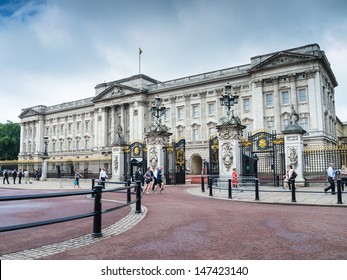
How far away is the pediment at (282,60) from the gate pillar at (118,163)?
30711mm

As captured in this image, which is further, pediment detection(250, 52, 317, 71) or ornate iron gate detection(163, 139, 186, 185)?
pediment detection(250, 52, 317, 71)

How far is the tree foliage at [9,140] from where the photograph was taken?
86188 mm

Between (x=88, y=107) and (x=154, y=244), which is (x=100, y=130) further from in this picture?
(x=154, y=244)

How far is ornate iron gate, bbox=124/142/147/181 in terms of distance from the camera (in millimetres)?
25359

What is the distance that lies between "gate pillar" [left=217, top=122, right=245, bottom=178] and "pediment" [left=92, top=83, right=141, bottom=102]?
4411cm

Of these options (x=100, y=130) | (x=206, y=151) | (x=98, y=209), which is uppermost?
(x=100, y=130)

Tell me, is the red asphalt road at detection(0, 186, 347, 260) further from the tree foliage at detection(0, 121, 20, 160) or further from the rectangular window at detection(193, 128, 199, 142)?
the tree foliage at detection(0, 121, 20, 160)

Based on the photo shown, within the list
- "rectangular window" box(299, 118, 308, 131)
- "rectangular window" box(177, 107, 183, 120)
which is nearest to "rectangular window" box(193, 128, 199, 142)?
"rectangular window" box(177, 107, 183, 120)

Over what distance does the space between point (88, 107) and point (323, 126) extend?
52249 millimetres

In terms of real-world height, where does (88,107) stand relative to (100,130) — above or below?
above

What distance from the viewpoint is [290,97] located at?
46.0 meters

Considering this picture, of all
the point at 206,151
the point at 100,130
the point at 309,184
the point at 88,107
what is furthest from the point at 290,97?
the point at 88,107

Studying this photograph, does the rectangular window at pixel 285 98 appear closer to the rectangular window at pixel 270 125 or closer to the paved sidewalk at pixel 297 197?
the rectangular window at pixel 270 125

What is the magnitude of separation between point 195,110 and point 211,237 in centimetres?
5165
